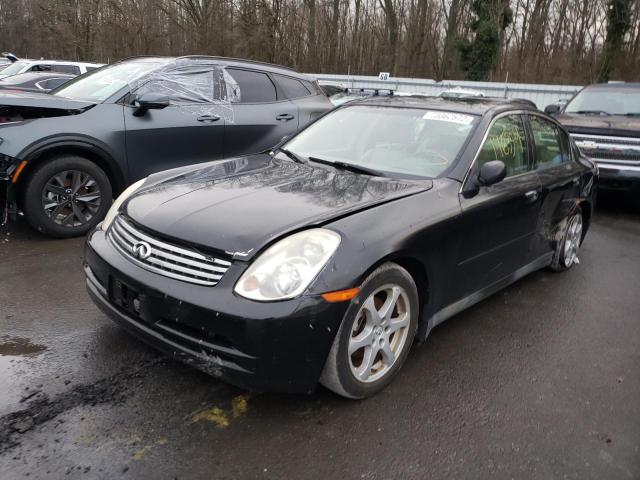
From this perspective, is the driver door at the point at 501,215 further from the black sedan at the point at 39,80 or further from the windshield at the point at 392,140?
the black sedan at the point at 39,80

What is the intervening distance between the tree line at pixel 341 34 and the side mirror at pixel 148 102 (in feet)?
78.6

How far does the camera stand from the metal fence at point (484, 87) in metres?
19.4

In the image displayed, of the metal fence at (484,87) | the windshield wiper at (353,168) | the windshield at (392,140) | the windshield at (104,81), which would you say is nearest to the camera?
the windshield wiper at (353,168)

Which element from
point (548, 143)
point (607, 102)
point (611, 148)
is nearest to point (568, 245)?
point (548, 143)

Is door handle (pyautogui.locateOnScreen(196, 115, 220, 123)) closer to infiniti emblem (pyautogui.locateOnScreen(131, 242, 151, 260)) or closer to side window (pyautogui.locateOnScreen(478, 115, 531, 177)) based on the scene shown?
side window (pyautogui.locateOnScreen(478, 115, 531, 177))

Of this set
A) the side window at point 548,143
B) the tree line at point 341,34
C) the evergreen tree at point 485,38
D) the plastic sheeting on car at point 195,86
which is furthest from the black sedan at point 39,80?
the evergreen tree at point 485,38

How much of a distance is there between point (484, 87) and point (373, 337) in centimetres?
2031

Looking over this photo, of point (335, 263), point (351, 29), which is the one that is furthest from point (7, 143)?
point (351, 29)

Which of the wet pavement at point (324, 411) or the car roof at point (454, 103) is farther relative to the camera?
the car roof at point (454, 103)

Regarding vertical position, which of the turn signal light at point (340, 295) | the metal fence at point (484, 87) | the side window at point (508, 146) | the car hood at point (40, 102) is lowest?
the turn signal light at point (340, 295)

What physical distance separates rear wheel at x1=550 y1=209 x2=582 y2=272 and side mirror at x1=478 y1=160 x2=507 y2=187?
1715mm

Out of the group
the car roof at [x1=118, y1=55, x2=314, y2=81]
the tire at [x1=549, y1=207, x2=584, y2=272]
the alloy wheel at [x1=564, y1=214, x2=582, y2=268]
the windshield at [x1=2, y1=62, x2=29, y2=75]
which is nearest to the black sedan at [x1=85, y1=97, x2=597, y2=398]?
the tire at [x1=549, y1=207, x2=584, y2=272]

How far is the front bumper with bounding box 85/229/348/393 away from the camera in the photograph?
2.29 metres

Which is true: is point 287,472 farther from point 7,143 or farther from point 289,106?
point 289,106
